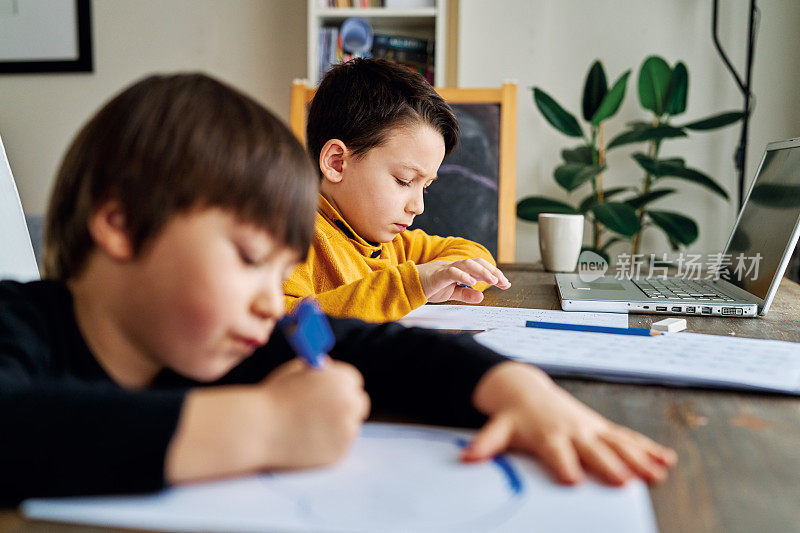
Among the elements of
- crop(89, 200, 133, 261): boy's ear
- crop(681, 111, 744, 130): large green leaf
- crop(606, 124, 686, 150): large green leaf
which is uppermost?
crop(681, 111, 744, 130): large green leaf

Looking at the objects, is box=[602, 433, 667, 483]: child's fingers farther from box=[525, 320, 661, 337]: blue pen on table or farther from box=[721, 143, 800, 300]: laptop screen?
box=[721, 143, 800, 300]: laptop screen

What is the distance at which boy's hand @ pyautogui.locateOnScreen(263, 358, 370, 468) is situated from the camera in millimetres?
385

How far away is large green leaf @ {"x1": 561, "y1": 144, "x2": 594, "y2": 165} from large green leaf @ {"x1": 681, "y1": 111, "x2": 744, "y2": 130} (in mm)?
325

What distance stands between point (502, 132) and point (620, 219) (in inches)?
20.8

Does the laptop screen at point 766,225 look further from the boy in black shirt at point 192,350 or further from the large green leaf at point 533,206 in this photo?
the large green leaf at point 533,206

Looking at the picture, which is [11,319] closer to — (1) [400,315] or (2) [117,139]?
(2) [117,139]

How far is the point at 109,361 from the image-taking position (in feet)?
1.64

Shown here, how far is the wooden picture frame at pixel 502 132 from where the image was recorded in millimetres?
1842

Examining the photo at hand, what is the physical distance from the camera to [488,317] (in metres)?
0.90

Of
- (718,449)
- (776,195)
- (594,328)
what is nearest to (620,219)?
(776,195)

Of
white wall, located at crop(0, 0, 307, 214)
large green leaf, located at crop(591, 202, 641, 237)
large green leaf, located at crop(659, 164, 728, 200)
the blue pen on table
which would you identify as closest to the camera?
the blue pen on table

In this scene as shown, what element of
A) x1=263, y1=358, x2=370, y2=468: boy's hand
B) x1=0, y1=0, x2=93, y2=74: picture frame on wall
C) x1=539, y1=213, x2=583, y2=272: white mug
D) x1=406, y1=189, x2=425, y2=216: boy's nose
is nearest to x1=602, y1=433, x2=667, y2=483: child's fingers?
x1=263, y1=358, x2=370, y2=468: boy's hand

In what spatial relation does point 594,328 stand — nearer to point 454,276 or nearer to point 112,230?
point 454,276

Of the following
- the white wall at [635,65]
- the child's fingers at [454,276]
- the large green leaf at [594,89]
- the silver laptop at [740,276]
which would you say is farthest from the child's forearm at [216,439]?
the white wall at [635,65]
